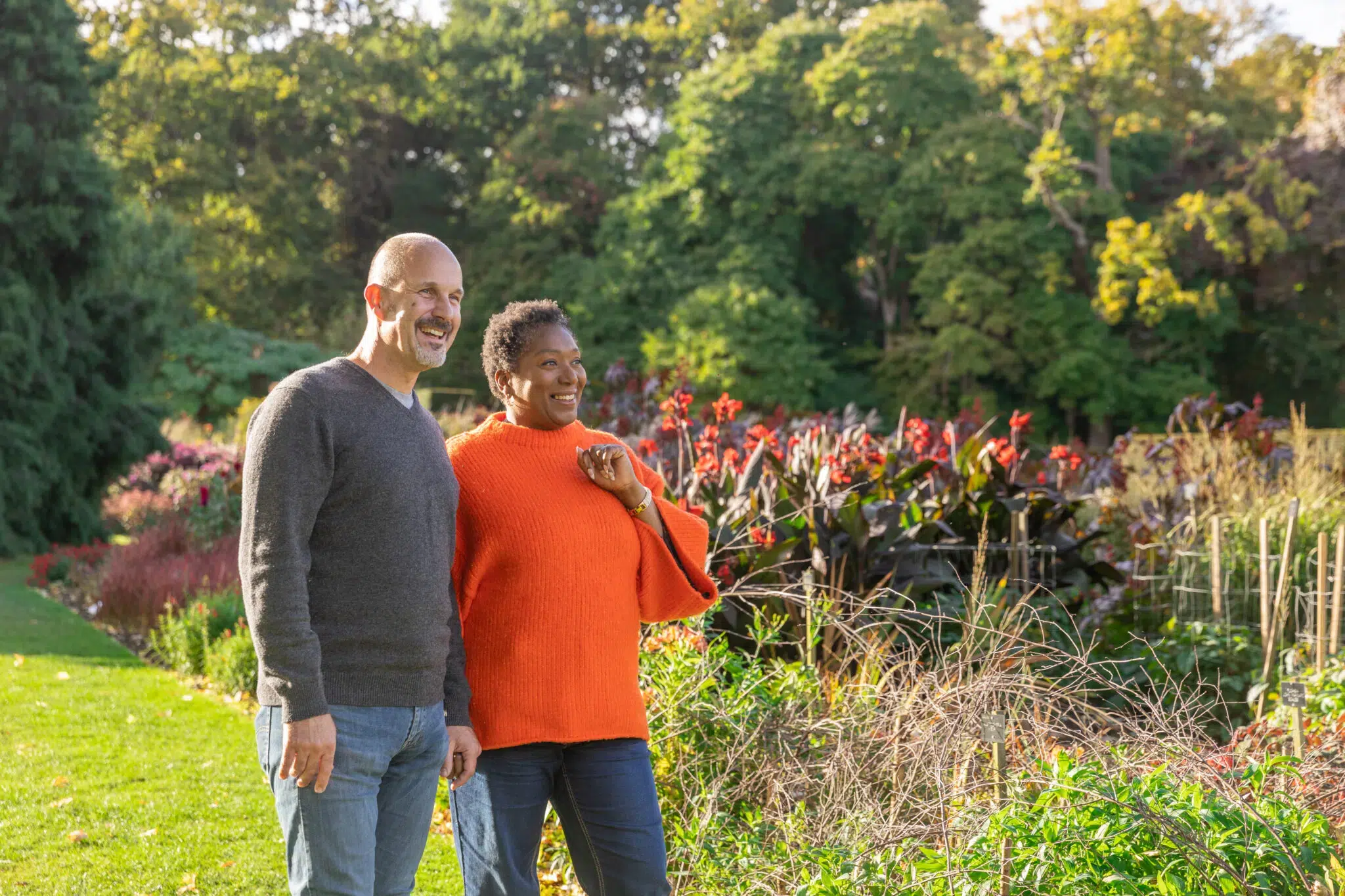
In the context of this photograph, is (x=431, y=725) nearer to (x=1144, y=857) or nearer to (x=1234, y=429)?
(x=1144, y=857)

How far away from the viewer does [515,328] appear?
2.60m

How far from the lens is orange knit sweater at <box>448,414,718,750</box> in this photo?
2469mm

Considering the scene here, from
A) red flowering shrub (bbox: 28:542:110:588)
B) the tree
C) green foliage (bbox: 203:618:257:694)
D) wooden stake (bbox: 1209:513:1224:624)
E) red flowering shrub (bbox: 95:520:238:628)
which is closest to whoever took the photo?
wooden stake (bbox: 1209:513:1224:624)

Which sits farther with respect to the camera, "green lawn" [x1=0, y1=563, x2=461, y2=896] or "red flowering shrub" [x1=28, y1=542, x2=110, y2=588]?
"red flowering shrub" [x1=28, y1=542, x2=110, y2=588]

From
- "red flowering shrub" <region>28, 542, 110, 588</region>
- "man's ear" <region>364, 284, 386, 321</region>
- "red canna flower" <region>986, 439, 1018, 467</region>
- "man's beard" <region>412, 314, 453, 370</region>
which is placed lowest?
"red flowering shrub" <region>28, 542, 110, 588</region>

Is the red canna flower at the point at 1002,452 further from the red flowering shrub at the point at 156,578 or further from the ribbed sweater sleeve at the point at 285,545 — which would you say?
the red flowering shrub at the point at 156,578

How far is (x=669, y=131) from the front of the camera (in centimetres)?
2548

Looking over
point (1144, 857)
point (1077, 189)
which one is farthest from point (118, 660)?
point (1077, 189)

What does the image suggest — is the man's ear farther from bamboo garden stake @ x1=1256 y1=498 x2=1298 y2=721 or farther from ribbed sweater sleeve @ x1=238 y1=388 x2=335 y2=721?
bamboo garden stake @ x1=1256 y1=498 x2=1298 y2=721

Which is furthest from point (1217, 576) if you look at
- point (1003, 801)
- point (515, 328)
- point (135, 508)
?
point (135, 508)

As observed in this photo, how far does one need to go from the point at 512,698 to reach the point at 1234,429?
7.63 metres

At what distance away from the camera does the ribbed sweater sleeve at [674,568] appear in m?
2.67

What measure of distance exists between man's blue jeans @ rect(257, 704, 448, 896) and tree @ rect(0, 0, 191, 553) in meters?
13.2

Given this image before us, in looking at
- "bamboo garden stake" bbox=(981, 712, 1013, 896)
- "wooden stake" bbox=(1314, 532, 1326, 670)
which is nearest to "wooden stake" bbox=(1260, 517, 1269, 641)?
"wooden stake" bbox=(1314, 532, 1326, 670)
